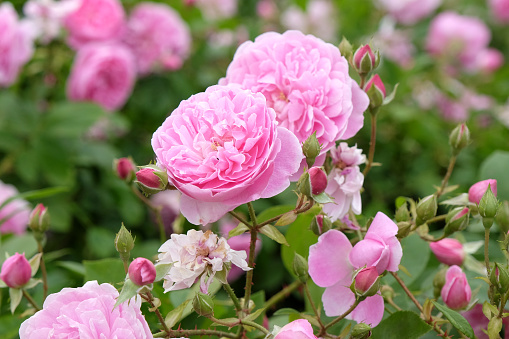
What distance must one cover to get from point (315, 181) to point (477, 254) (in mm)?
427

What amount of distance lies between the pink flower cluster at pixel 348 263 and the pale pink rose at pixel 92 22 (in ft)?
3.36

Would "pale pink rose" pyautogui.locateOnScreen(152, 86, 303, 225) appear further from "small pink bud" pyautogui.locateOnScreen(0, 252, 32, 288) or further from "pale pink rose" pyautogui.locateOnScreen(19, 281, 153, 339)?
"small pink bud" pyautogui.locateOnScreen(0, 252, 32, 288)

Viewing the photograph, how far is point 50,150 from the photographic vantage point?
1.29 metres

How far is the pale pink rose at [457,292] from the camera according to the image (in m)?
0.56

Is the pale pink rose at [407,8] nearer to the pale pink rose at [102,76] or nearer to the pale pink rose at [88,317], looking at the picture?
the pale pink rose at [102,76]

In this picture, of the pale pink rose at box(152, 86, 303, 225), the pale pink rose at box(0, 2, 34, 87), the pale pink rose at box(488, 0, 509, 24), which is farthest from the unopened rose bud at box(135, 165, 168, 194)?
the pale pink rose at box(488, 0, 509, 24)

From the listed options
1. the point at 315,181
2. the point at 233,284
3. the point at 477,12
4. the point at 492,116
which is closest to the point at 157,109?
the point at 233,284

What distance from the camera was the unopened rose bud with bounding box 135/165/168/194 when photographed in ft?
1.52

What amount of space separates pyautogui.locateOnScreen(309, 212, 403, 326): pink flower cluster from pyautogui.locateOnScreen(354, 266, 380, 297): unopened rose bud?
2cm

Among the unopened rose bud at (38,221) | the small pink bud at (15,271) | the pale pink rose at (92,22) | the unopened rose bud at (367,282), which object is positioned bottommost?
the pale pink rose at (92,22)

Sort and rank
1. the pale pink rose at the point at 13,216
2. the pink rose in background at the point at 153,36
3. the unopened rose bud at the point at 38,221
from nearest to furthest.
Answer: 1. the unopened rose bud at the point at 38,221
2. the pale pink rose at the point at 13,216
3. the pink rose in background at the point at 153,36

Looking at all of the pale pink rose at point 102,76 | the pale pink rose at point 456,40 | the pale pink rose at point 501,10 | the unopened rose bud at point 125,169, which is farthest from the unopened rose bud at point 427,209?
the pale pink rose at point 501,10

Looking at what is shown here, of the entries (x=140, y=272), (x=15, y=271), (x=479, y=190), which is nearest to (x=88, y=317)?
(x=140, y=272)

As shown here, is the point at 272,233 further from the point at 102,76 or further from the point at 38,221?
the point at 102,76
